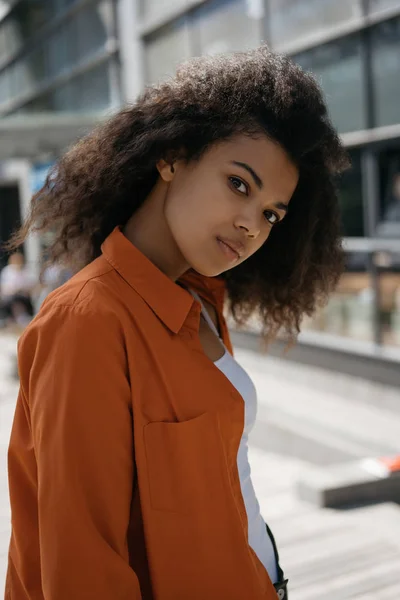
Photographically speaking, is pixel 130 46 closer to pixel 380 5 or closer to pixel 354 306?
pixel 380 5

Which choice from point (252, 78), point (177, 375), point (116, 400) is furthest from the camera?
point (252, 78)

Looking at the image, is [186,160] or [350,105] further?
[350,105]

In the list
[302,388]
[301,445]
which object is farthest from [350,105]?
[301,445]

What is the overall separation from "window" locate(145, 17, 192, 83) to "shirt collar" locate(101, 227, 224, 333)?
850 cm

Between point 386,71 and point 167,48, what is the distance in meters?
4.22

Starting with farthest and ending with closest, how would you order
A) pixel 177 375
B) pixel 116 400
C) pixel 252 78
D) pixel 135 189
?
pixel 135 189, pixel 252 78, pixel 177 375, pixel 116 400

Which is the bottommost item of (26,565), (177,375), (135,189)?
(26,565)

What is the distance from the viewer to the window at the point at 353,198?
7.55m

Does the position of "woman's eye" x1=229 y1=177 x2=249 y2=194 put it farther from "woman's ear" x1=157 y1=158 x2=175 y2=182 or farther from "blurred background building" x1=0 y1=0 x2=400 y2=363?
"blurred background building" x1=0 y1=0 x2=400 y2=363

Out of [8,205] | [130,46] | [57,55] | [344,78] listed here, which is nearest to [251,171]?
[344,78]

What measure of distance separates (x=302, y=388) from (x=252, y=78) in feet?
21.4

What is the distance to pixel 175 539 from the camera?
1.35 metres

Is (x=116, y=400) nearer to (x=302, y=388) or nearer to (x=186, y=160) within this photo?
(x=186, y=160)

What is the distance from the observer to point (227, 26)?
29.3ft
